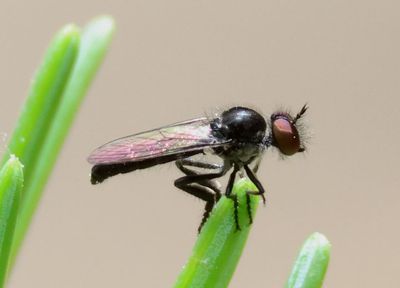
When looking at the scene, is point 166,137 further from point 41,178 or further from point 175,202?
point 175,202

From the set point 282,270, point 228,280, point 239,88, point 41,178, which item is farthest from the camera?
point 239,88

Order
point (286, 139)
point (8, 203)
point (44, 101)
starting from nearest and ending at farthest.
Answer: point (8, 203) → point (44, 101) → point (286, 139)

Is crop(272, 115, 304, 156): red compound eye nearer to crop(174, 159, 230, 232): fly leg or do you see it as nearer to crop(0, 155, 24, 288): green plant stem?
crop(174, 159, 230, 232): fly leg

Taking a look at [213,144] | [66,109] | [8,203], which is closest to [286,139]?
[213,144]

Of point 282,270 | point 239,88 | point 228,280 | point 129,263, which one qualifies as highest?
point 239,88

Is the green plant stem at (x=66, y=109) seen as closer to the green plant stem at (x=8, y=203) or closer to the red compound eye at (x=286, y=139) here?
the green plant stem at (x=8, y=203)

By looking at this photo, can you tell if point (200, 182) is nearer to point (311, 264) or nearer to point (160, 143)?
point (160, 143)

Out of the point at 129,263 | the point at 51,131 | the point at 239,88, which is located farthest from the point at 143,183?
the point at 51,131
